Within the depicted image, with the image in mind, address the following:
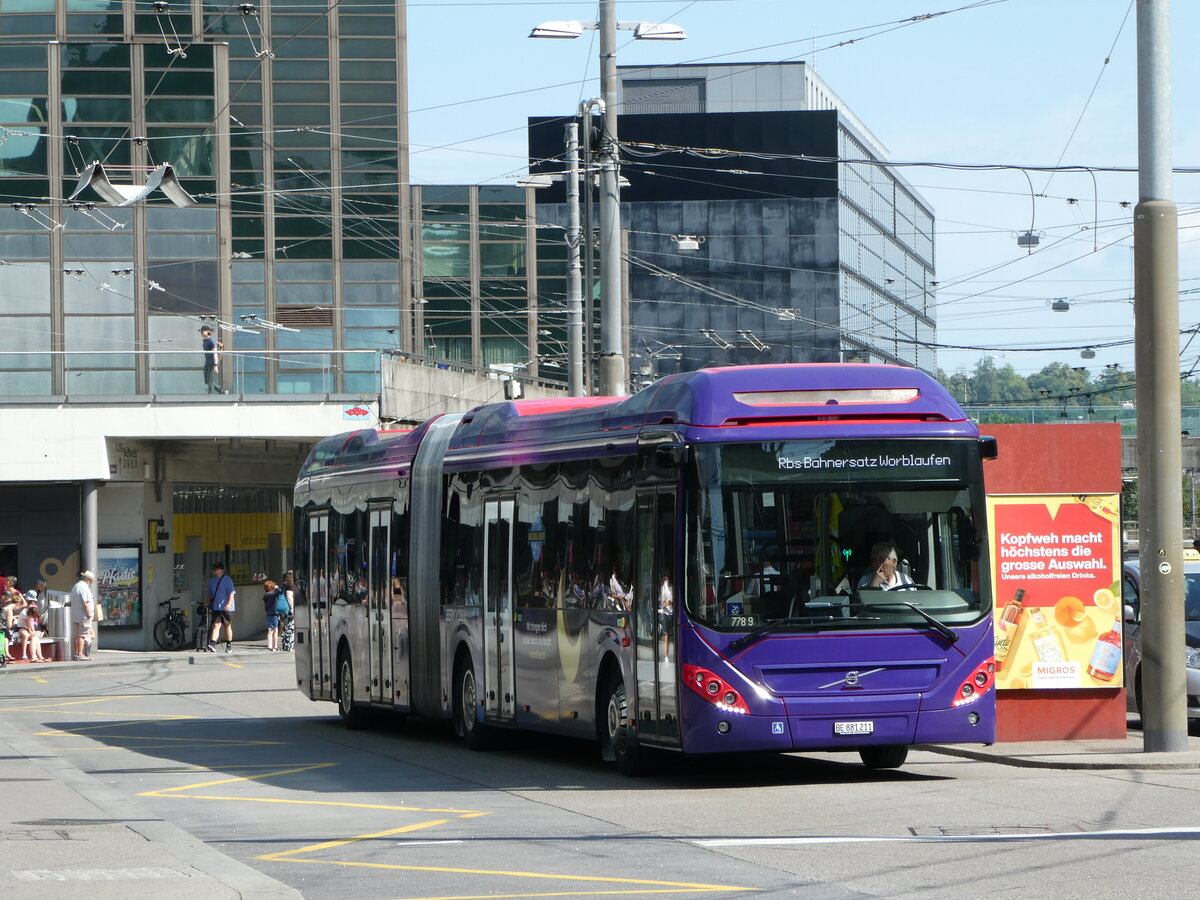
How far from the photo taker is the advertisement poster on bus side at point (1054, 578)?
52.8 feet

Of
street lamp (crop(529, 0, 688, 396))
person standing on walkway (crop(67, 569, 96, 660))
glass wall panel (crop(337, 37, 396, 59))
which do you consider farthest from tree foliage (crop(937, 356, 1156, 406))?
street lamp (crop(529, 0, 688, 396))

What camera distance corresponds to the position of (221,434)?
130ft

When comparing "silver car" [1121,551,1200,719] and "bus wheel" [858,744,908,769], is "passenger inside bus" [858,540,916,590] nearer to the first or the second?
"bus wheel" [858,744,908,769]

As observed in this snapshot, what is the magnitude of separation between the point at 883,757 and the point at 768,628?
82.1 inches

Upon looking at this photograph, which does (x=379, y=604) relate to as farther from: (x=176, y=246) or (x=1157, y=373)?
(x=176, y=246)

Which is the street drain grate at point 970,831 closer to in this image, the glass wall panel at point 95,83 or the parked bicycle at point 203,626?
the parked bicycle at point 203,626

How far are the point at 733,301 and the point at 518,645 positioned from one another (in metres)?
78.4

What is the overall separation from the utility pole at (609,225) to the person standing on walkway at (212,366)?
16.3 m

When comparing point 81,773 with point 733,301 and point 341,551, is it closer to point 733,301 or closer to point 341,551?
point 341,551

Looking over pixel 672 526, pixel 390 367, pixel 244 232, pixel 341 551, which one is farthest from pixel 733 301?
pixel 672 526

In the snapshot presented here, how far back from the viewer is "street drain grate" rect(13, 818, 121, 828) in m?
12.6

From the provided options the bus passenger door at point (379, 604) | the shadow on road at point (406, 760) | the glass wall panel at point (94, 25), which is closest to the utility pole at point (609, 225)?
the bus passenger door at point (379, 604)

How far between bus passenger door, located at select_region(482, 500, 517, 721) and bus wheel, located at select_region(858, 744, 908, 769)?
349cm

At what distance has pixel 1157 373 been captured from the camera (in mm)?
15641
